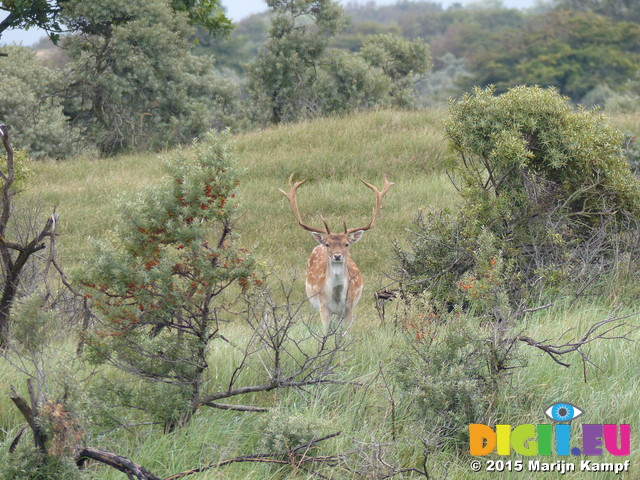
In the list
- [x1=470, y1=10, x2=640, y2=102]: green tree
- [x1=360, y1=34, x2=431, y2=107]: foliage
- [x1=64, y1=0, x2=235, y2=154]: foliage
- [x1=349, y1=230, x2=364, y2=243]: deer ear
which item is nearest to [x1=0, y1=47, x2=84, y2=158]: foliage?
[x1=64, y1=0, x2=235, y2=154]: foliage

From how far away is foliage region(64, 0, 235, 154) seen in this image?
75.6ft

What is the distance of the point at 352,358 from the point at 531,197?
380 centimetres

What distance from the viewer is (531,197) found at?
927cm

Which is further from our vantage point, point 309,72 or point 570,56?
point 570,56

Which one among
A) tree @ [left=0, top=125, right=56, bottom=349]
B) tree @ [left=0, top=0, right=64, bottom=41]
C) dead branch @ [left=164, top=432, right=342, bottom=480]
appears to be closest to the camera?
dead branch @ [left=164, top=432, right=342, bottom=480]

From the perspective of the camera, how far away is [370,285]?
11836 millimetres

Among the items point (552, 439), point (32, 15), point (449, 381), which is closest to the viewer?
point (552, 439)

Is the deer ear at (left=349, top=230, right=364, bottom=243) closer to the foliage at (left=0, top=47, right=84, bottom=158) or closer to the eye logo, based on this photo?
the eye logo

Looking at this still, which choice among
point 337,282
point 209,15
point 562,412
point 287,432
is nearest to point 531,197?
point 337,282

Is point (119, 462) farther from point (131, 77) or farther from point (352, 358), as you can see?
point (131, 77)

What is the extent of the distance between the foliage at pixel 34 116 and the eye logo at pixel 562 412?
18.7 metres

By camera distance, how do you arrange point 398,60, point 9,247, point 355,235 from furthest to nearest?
point 398,60 → point 355,235 → point 9,247

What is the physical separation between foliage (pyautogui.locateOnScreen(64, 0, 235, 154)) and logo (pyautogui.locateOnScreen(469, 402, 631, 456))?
1878cm

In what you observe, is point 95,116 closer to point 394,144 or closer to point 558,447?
point 394,144
